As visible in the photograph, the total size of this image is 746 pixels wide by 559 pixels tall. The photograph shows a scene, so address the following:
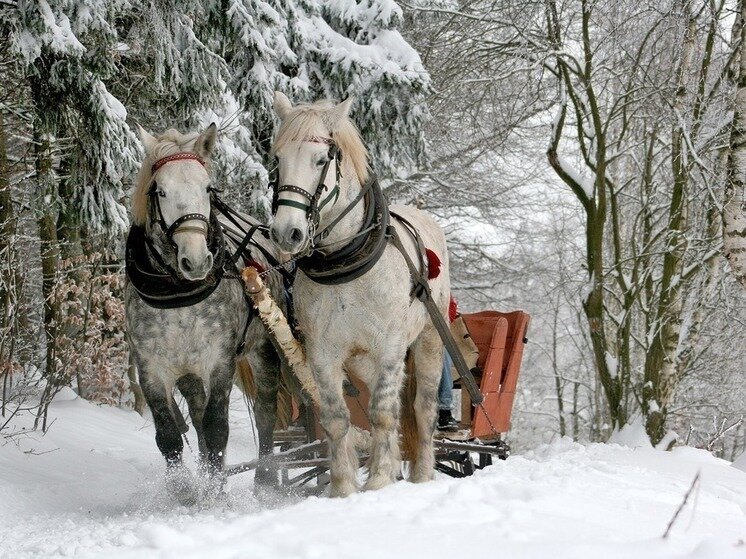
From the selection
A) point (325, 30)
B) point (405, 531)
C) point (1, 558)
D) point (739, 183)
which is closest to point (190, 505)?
point (1, 558)

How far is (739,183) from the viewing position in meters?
6.18

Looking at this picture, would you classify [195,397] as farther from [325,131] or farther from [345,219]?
[325,131]

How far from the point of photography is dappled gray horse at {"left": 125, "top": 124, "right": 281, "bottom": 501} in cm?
443

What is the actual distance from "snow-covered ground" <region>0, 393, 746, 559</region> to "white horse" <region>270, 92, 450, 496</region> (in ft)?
1.58

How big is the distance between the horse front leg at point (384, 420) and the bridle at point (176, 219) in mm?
1188

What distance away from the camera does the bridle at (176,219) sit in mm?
4328

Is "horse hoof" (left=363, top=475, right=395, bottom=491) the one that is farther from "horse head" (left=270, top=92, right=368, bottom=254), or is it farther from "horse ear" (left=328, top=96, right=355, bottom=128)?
"horse ear" (left=328, top=96, right=355, bottom=128)

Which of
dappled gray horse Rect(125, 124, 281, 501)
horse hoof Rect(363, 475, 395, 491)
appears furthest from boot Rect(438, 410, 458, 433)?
dappled gray horse Rect(125, 124, 281, 501)

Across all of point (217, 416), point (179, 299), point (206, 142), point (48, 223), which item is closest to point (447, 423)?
point (217, 416)

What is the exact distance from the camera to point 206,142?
472cm

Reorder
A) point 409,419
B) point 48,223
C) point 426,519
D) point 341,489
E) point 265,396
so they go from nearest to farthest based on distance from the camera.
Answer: point 426,519
point 341,489
point 409,419
point 265,396
point 48,223

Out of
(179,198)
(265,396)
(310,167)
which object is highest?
(310,167)

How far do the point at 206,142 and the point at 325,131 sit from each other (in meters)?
0.82

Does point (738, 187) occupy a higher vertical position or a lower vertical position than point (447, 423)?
higher
